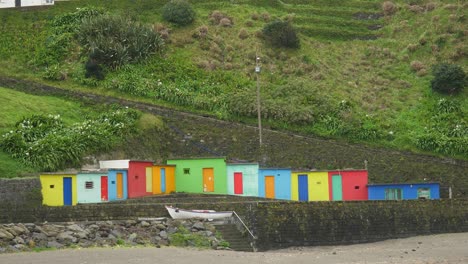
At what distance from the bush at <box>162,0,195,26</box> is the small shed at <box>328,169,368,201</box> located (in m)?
21.1

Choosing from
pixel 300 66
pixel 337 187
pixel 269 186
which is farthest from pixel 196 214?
pixel 300 66

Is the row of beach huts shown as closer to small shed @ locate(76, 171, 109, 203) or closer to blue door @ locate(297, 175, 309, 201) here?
blue door @ locate(297, 175, 309, 201)

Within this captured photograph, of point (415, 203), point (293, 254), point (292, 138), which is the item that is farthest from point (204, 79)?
point (293, 254)

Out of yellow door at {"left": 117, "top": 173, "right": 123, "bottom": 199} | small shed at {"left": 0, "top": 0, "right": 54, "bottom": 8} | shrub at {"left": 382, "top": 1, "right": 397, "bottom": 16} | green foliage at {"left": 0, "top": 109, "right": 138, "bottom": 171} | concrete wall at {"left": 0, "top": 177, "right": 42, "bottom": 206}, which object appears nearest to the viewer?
concrete wall at {"left": 0, "top": 177, "right": 42, "bottom": 206}

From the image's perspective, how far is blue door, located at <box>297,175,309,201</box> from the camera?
119ft

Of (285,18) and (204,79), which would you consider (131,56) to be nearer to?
(204,79)

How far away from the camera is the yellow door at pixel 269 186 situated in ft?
119

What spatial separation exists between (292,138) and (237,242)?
13.9 metres

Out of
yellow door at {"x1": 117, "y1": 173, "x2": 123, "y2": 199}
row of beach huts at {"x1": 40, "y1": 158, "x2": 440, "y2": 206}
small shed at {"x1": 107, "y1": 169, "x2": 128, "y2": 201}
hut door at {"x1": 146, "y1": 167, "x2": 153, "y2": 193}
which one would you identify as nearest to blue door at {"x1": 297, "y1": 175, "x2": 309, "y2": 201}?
row of beach huts at {"x1": 40, "y1": 158, "x2": 440, "y2": 206}

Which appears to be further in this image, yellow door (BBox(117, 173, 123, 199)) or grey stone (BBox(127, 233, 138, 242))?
yellow door (BBox(117, 173, 123, 199))

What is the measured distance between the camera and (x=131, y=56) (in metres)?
48.2

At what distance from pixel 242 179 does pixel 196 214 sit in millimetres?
7358

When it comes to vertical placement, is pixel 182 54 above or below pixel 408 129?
above

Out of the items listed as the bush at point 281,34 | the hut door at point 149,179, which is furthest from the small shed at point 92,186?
the bush at point 281,34
